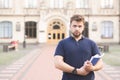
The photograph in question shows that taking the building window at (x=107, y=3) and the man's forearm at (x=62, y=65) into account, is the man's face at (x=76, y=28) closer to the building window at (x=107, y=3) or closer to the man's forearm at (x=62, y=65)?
the man's forearm at (x=62, y=65)

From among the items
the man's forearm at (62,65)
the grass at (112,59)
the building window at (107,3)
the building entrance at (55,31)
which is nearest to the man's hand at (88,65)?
the man's forearm at (62,65)

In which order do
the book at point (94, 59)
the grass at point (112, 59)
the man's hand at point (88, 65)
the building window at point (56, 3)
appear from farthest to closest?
1. the building window at point (56, 3)
2. the grass at point (112, 59)
3. the book at point (94, 59)
4. the man's hand at point (88, 65)

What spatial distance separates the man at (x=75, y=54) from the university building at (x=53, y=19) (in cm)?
5524

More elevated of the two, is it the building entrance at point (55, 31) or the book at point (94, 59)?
the book at point (94, 59)

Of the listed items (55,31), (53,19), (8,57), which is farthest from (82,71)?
(55,31)

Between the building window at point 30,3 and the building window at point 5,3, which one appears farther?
the building window at point 30,3

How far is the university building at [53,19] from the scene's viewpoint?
62438 millimetres

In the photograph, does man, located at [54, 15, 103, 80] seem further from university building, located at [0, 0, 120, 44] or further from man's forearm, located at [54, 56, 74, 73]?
university building, located at [0, 0, 120, 44]

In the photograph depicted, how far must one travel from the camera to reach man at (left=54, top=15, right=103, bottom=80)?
6.55 m

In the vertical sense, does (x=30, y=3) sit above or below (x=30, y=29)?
above

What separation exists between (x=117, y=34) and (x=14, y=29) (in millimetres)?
16020

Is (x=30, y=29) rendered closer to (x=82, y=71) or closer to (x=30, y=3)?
(x=30, y=3)

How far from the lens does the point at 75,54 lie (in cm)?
663

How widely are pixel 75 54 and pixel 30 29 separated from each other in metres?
56.7
